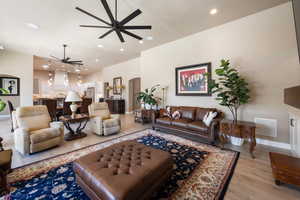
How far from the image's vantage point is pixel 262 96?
3141 mm

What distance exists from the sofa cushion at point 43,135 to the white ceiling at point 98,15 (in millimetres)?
2932

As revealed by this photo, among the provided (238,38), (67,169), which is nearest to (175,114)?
(238,38)

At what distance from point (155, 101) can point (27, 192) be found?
413 cm

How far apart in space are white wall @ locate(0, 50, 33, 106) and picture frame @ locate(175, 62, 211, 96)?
7560 mm

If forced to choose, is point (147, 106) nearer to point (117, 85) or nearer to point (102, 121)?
point (102, 121)

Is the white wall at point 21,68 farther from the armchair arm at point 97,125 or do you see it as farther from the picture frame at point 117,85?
the armchair arm at point 97,125

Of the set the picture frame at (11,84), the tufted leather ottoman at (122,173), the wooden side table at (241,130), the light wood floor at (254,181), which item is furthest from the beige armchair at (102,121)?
the picture frame at (11,84)

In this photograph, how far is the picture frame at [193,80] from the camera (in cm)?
404

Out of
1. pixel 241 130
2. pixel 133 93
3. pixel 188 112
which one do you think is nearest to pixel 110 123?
pixel 188 112

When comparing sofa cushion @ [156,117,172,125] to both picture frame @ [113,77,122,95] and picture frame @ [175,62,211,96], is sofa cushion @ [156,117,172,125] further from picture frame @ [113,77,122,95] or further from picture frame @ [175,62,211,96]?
picture frame @ [113,77,122,95]

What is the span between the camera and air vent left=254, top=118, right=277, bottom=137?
298cm

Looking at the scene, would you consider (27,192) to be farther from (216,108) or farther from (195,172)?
(216,108)

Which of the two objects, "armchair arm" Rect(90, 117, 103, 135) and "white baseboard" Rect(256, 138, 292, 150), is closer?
"white baseboard" Rect(256, 138, 292, 150)

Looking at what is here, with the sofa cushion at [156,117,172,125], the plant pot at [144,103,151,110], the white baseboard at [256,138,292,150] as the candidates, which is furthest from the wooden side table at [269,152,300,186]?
the plant pot at [144,103,151,110]
